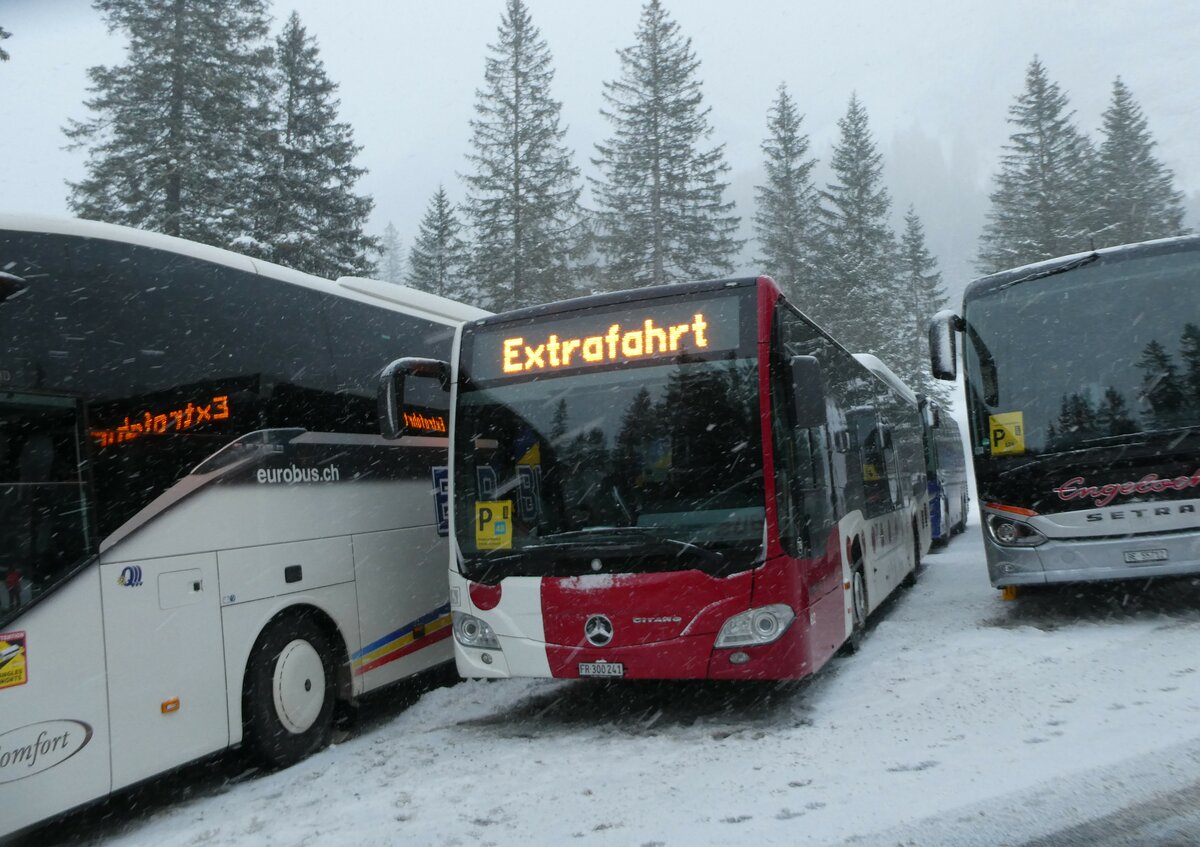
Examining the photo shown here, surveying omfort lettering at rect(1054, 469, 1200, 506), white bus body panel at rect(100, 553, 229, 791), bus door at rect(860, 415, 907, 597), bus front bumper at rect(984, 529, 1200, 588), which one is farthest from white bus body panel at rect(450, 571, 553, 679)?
omfort lettering at rect(1054, 469, 1200, 506)

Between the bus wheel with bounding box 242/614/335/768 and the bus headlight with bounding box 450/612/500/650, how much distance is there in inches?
42.4

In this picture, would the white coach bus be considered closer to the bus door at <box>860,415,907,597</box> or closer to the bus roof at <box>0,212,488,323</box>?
the bus roof at <box>0,212,488,323</box>

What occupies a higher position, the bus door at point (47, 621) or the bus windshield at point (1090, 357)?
the bus windshield at point (1090, 357)

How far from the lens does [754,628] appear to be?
22.2 feet

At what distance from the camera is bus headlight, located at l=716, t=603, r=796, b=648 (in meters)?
6.76

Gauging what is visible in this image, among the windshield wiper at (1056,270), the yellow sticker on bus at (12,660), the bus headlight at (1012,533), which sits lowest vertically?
the bus headlight at (1012,533)

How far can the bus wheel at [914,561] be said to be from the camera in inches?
574

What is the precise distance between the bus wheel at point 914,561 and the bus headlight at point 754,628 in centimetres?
788

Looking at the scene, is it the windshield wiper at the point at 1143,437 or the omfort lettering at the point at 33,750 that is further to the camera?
the windshield wiper at the point at 1143,437

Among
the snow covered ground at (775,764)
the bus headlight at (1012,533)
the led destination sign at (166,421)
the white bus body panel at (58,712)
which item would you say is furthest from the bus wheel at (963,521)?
the white bus body panel at (58,712)

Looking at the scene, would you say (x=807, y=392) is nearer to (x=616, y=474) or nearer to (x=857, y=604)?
(x=616, y=474)

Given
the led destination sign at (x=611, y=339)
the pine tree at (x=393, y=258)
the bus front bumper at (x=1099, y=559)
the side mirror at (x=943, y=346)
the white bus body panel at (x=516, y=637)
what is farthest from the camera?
the pine tree at (x=393, y=258)

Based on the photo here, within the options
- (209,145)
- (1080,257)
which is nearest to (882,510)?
(1080,257)

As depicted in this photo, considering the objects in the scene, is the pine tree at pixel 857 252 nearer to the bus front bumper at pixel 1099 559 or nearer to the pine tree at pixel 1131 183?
the pine tree at pixel 1131 183
